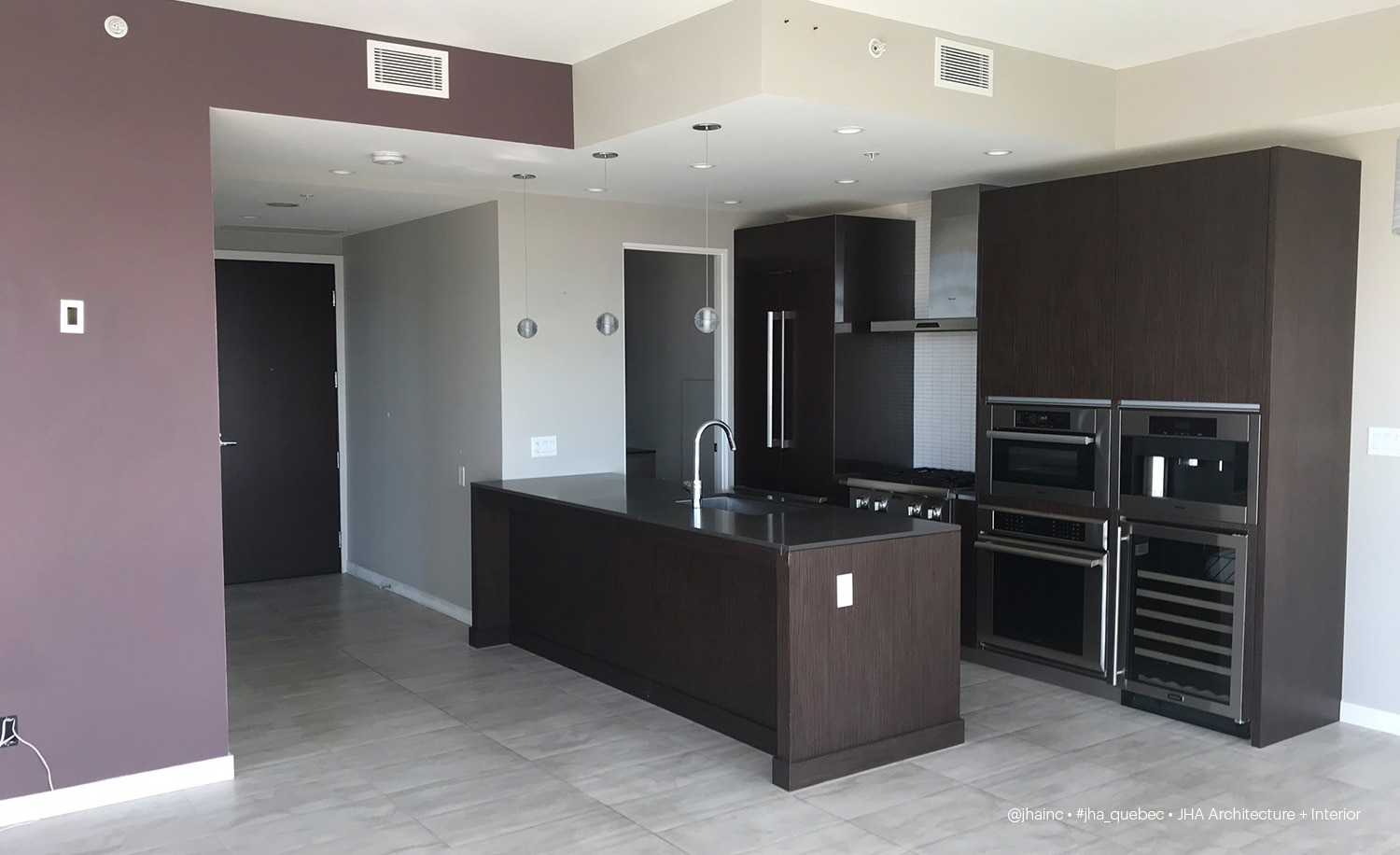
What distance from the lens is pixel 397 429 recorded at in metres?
6.94

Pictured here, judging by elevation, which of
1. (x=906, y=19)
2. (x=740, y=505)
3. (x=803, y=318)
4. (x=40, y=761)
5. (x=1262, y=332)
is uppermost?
(x=906, y=19)

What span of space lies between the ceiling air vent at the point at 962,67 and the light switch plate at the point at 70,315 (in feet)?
9.86

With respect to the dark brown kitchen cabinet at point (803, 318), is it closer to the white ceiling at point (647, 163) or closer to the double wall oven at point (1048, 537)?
the white ceiling at point (647, 163)

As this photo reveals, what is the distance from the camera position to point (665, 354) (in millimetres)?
7797

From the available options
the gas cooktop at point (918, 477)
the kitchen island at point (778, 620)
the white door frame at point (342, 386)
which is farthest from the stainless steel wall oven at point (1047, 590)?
the white door frame at point (342, 386)

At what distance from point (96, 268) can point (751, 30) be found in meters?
2.25

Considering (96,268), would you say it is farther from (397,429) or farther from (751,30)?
(397,429)

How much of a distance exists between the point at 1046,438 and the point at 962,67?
169cm

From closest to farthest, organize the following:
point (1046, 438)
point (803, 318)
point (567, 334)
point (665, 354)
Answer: point (1046, 438) < point (567, 334) < point (803, 318) < point (665, 354)

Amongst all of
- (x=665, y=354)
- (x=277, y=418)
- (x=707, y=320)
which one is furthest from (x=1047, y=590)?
(x=277, y=418)

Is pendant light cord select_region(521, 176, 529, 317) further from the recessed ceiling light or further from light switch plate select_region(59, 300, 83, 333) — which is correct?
light switch plate select_region(59, 300, 83, 333)

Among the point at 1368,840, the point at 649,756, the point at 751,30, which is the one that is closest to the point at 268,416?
the point at 649,756

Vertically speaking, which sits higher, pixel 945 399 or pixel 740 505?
pixel 945 399

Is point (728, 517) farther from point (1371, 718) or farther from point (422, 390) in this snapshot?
point (422, 390)
